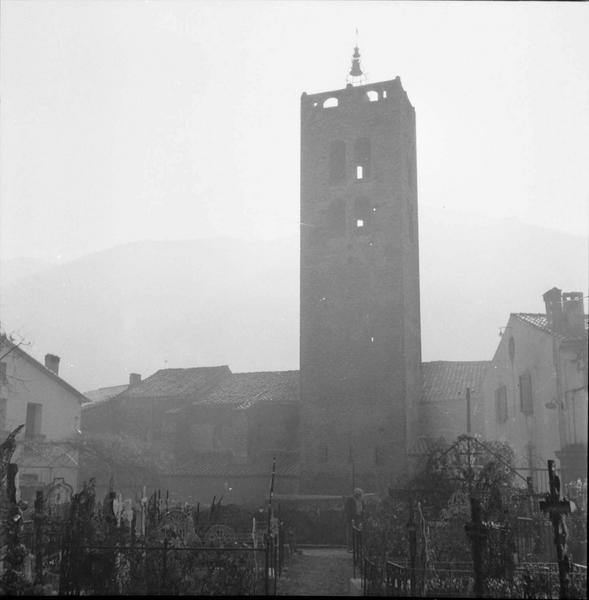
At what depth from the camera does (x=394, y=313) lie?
3622 centimetres

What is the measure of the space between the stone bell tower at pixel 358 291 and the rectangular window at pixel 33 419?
12872mm

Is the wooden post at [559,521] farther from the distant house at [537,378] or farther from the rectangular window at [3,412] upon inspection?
the rectangular window at [3,412]

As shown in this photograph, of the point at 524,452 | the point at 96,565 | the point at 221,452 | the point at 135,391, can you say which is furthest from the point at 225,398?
the point at 96,565

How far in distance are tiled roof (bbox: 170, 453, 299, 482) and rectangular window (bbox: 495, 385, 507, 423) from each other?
42.2ft

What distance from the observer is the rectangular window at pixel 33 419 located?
115 feet

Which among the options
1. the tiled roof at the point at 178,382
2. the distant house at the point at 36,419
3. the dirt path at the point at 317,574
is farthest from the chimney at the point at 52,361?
the dirt path at the point at 317,574

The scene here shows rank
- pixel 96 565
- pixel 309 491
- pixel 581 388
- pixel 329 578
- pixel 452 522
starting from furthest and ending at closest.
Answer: pixel 309 491, pixel 329 578, pixel 452 522, pixel 96 565, pixel 581 388

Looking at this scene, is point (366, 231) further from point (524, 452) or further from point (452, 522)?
point (452, 522)

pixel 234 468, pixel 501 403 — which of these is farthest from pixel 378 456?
pixel 234 468

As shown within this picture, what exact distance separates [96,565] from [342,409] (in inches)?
969

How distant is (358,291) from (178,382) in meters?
17.7

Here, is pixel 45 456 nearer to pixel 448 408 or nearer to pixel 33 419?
pixel 33 419

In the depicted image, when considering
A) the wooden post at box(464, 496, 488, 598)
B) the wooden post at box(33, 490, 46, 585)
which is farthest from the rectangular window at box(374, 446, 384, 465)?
the wooden post at box(464, 496, 488, 598)

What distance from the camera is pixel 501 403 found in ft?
98.1
